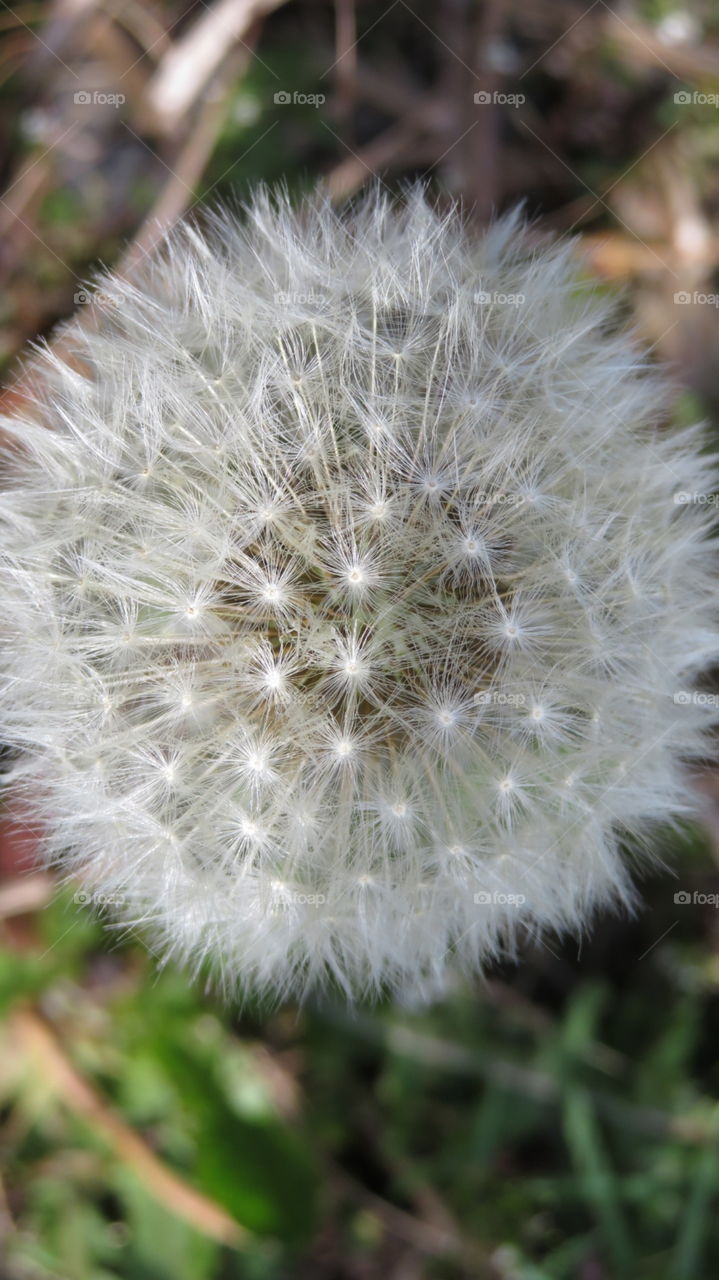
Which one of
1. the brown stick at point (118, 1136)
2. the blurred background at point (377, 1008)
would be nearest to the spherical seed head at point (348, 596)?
the blurred background at point (377, 1008)

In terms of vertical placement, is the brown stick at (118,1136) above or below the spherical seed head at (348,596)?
below

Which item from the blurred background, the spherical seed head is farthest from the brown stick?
the spherical seed head

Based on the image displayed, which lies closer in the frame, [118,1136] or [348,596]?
[348,596]

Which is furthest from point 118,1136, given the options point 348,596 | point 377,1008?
point 348,596

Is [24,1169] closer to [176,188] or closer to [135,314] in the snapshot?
[135,314]

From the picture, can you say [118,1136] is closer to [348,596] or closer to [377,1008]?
[377,1008]

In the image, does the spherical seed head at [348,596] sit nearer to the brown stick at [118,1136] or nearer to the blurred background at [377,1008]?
the blurred background at [377,1008]
